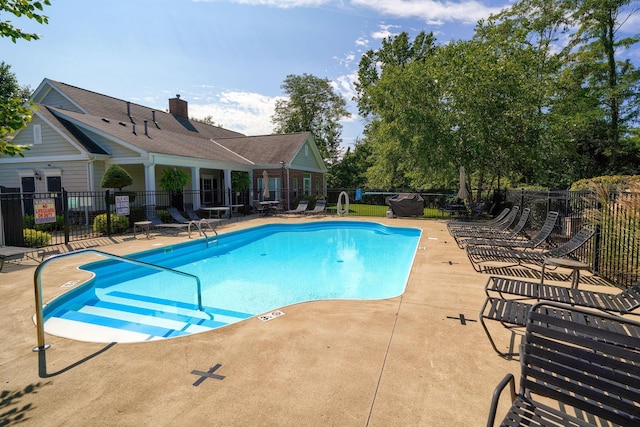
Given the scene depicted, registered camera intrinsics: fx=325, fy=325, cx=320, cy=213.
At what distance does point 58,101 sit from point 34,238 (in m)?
13.3

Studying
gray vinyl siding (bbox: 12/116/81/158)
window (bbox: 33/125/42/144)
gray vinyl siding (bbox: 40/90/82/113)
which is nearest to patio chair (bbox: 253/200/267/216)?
gray vinyl siding (bbox: 12/116/81/158)

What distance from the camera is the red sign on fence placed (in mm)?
8805

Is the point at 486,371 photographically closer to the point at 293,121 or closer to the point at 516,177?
the point at 516,177

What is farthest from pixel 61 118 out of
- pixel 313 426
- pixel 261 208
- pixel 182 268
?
pixel 313 426

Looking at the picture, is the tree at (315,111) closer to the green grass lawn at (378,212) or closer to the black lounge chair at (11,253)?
the green grass lawn at (378,212)

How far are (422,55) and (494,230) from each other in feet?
86.1

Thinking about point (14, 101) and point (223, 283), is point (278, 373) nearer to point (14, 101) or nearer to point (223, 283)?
point (14, 101)

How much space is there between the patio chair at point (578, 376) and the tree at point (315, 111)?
3543 centimetres

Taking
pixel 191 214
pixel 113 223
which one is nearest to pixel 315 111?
pixel 191 214

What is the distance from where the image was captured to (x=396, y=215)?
17531mm

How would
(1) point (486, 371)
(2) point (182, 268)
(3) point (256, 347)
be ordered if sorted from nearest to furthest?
(1) point (486, 371) → (3) point (256, 347) → (2) point (182, 268)

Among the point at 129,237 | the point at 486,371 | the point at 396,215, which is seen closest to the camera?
the point at 486,371

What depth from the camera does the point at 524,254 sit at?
6223 mm

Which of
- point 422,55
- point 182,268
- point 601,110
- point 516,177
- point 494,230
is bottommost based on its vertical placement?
point 182,268
